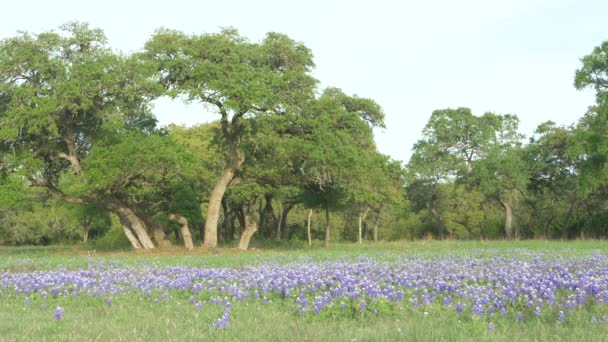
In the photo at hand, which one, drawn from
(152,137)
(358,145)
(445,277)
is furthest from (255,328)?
(358,145)

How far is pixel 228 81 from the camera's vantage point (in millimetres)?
30781

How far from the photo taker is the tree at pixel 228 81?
101 feet

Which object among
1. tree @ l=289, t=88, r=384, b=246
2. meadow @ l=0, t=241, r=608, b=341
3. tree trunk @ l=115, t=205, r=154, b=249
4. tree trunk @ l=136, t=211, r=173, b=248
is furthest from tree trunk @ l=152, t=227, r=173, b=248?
meadow @ l=0, t=241, r=608, b=341

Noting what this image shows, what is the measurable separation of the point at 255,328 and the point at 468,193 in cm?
6272

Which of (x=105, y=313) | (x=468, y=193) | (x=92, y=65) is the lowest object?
(x=105, y=313)

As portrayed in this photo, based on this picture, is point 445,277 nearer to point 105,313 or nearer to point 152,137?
point 105,313

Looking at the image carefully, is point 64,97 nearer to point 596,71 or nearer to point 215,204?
point 215,204

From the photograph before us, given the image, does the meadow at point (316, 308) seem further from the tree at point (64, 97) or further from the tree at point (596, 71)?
the tree at point (596, 71)

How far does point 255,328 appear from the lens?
284 inches

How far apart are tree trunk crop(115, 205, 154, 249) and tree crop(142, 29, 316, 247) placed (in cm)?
322

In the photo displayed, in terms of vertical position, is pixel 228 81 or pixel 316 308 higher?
pixel 228 81

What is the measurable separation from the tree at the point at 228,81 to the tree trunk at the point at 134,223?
10.6 feet

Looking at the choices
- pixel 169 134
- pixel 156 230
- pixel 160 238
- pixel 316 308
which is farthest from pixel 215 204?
pixel 316 308

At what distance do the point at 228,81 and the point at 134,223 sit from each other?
31.9 feet
